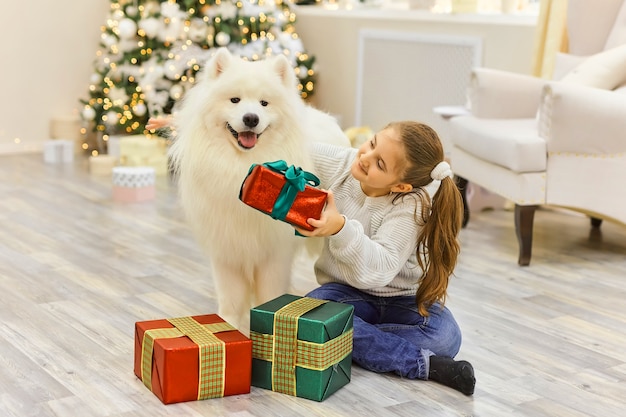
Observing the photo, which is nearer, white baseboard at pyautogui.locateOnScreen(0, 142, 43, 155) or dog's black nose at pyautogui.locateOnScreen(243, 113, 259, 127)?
dog's black nose at pyautogui.locateOnScreen(243, 113, 259, 127)

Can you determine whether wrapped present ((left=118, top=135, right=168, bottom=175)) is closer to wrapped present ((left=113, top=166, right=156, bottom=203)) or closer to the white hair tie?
wrapped present ((left=113, top=166, right=156, bottom=203))

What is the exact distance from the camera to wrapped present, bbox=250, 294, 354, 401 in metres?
1.92

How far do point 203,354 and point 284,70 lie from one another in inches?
30.3

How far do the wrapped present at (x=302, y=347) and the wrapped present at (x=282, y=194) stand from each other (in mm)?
211

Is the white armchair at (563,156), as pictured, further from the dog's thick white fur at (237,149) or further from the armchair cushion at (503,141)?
the dog's thick white fur at (237,149)

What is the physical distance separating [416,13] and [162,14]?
54.2 inches

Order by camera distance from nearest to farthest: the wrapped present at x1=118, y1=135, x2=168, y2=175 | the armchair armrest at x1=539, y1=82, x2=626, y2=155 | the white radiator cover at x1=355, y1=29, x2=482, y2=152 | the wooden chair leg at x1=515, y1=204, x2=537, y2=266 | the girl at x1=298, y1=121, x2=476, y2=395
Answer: the girl at x1=298, y1=121, x2=476, y2=395 < the armchair armrest at x1=539, y1=82, x2=626, y2=155 < the wooden chair leg at x1=515, y1=204, x2=537, y2=266 < the white radiator cover at x1=355, y1=29, x2=482, y2=152 < the wrapped present at x1=118, y1=135, x2=168, y2=175

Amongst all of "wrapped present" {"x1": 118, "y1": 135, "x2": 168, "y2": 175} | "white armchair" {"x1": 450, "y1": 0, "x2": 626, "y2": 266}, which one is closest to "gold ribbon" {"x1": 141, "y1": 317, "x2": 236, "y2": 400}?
"white armchair" {"x1": 450, "y1": 0, "x2": 626, "y2": 266}

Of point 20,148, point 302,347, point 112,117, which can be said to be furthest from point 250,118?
point 20,148

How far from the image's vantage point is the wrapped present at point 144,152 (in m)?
4.64

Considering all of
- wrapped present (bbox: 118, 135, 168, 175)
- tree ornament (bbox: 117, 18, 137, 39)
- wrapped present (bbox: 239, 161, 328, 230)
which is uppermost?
tree ornament (bbox: 117, 18, 137, 39)

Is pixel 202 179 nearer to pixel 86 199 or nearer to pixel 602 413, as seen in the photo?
pixel 602 413

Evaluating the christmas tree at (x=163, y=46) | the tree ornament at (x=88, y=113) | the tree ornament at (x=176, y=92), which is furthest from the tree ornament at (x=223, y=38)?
the tree ornament at (x=88, y=113)

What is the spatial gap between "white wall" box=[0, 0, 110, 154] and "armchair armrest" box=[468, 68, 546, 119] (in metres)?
2.65
